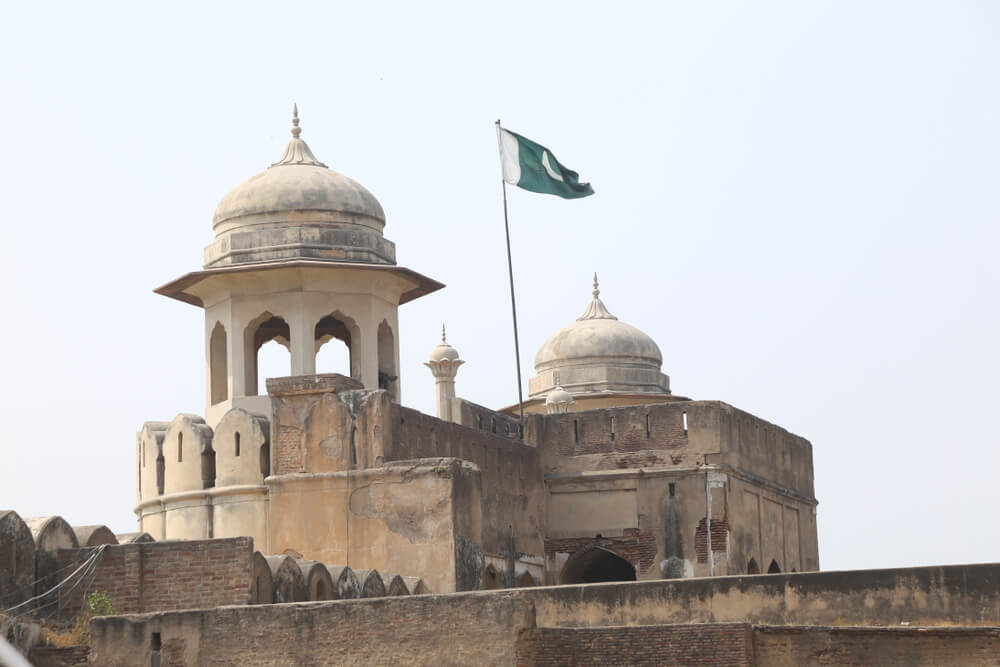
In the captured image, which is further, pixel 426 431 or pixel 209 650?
pixel 426 431

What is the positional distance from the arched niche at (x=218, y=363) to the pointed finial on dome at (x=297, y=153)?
252 centimetres

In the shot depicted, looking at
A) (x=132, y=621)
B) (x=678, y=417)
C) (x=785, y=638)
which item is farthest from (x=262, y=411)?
(x=785, y=638)

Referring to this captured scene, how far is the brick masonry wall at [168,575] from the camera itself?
58.2 feet

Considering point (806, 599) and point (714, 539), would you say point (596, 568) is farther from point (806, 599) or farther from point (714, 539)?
point (806, 599)

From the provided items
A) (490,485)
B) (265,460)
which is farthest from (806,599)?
(265,460)

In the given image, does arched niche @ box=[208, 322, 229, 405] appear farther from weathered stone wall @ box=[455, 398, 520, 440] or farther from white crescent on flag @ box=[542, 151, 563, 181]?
white crescent on flag @ box=[542, 151, 563, 181]

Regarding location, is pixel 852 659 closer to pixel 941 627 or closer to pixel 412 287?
pixel 941 627

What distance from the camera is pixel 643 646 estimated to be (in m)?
15.2

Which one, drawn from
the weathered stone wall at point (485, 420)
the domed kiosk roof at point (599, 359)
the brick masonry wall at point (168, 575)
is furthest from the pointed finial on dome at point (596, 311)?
the brick masonry wall at point (168, 575)

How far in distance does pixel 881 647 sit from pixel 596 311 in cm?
2247

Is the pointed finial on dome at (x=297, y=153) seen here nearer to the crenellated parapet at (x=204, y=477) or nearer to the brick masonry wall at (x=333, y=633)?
the crenellated parapet at (x=204, y=477)

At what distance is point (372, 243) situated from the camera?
26891 mm

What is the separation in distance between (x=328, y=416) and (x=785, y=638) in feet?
29.7

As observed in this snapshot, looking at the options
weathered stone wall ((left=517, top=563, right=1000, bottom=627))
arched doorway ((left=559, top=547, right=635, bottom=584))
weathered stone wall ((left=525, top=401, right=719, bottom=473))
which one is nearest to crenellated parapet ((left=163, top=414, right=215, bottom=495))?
weathered stone wall ((left=525, top=401, right=719, bottom=473))
